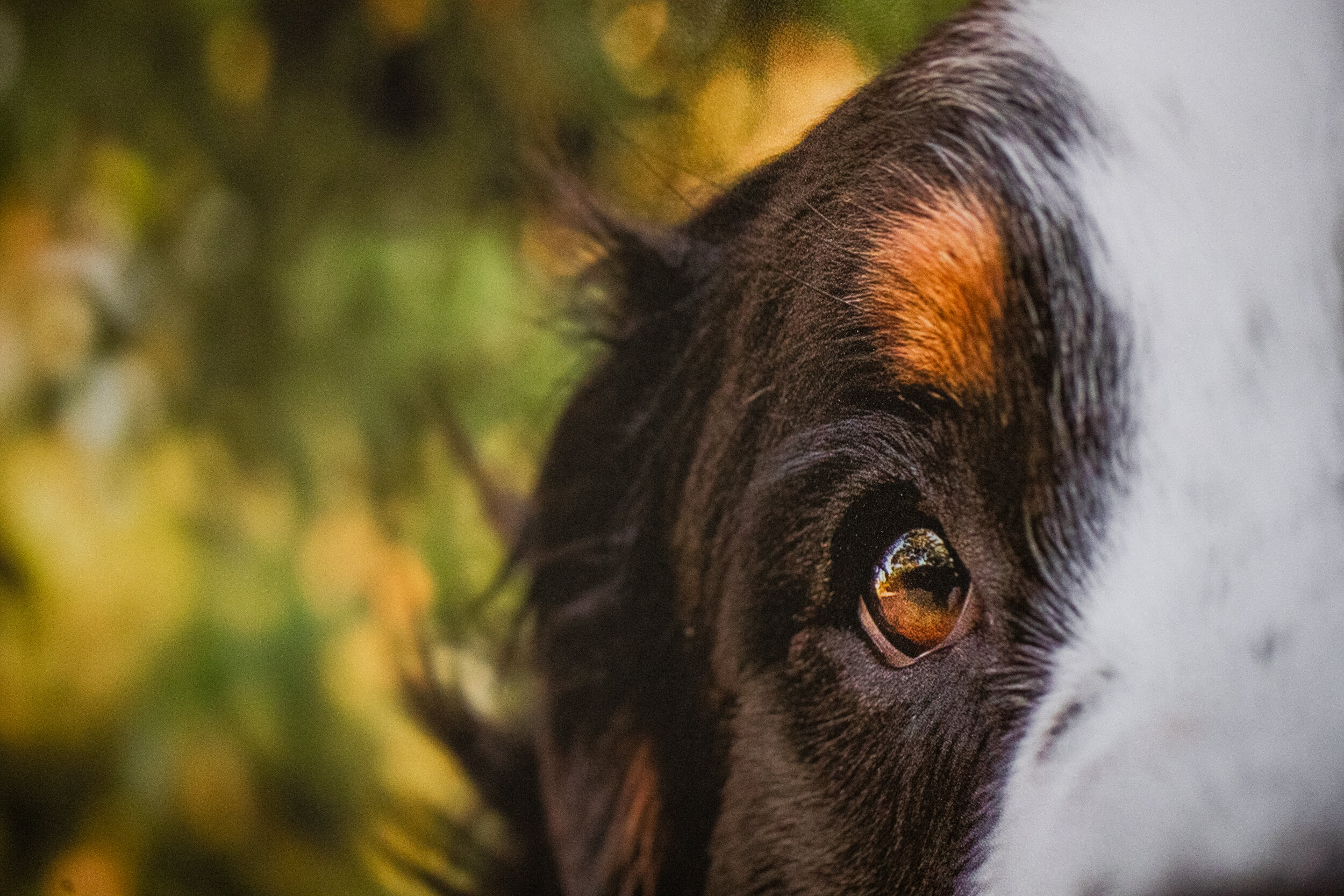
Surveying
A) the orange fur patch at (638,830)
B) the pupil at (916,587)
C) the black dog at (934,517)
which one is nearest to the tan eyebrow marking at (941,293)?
the black dog at (934,517)

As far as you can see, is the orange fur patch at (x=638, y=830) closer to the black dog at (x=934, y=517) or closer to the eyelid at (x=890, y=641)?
the black dog at (x=934, y=517)

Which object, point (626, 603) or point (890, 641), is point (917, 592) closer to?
point (890, 641)

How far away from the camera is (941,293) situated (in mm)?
749

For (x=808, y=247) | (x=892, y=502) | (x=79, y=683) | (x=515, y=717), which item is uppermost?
(x=808, y=247)

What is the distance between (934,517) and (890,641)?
0.11m

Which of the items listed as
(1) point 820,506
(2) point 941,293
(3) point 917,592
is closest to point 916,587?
(3) point 917,592

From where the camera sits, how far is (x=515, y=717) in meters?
0.72

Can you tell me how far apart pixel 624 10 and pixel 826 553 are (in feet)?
1.46

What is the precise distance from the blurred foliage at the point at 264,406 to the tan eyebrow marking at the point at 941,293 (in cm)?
24

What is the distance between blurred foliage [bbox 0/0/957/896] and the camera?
2.13ft

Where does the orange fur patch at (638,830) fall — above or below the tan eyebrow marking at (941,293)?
below

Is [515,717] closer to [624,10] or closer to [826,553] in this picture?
[826,553]

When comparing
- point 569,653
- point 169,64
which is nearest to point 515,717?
point 569,653

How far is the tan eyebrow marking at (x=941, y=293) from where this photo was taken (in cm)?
75
